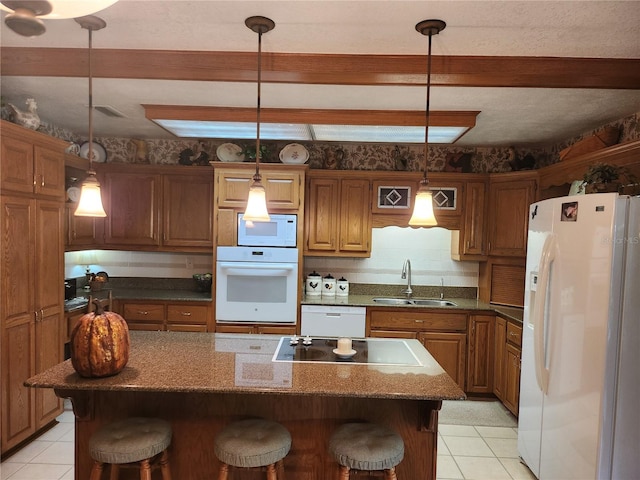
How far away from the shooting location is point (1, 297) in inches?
98.7

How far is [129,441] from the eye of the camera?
1691 millimetres

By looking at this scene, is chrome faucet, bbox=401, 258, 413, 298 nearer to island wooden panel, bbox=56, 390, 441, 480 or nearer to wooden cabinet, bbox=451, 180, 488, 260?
wooden cabinet, bbox=451, 180, 488, 260

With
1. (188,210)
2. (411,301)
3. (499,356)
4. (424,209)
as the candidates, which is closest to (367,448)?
(424,209)

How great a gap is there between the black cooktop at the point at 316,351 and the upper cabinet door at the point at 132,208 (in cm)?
239

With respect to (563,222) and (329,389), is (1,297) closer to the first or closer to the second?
(329,389)

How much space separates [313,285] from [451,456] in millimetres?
1966

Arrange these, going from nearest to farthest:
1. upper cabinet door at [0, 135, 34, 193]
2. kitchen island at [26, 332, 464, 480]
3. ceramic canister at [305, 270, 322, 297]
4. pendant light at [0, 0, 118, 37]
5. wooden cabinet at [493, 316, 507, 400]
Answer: pendant light at [0, 0, 118, 37], kitchen island at [26, 332, 464, 480], upper cabinet door at [0, 135, 34, 193], wooden cabinet at [493, 316, 507, 400], ceramic canister at [305, 270, 322, 297]

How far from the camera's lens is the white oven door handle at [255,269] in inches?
146

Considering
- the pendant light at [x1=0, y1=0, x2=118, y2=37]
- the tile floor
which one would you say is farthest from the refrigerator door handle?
the pendant light at [x1=0, y1=0, x2=118, y2=37]

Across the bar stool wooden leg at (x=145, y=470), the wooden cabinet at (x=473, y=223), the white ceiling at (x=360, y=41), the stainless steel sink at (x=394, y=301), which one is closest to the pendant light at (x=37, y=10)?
the white ceiling at (x=360, y=41)

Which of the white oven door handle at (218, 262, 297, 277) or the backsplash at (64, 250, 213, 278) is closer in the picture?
the white oven door handle at (218, 262, 297, 277)

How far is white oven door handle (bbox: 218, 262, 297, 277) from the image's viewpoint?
371 centimetres

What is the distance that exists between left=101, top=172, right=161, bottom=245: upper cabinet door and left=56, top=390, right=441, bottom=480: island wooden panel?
7.65 feet

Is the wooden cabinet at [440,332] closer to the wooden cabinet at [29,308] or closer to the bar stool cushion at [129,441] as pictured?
the bar stool cushion at [129,441]
